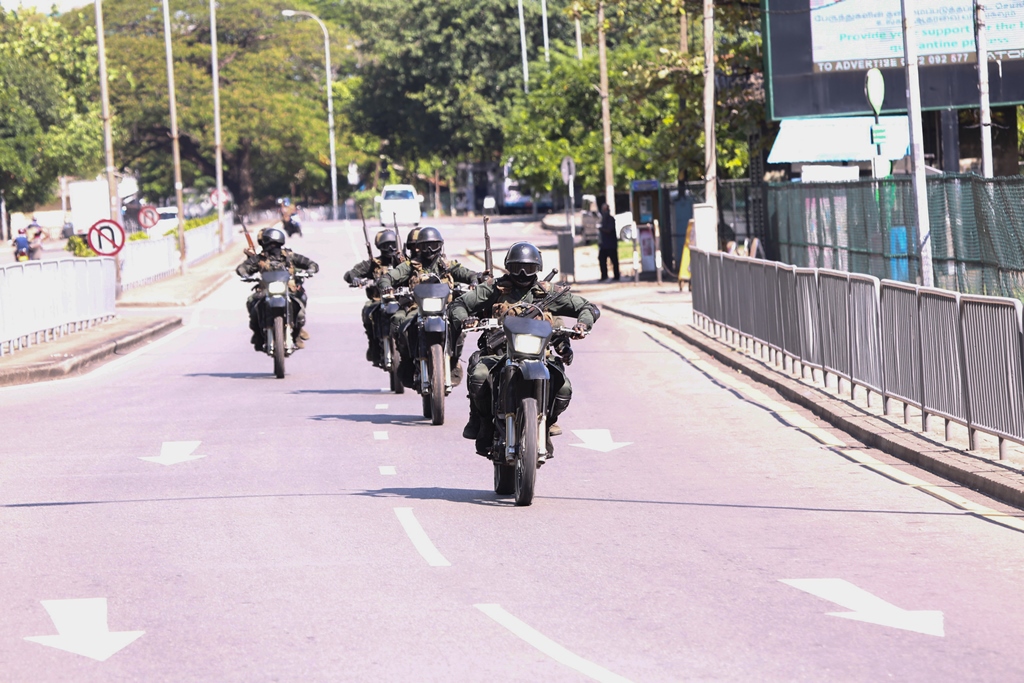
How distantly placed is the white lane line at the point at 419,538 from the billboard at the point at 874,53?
24.0m

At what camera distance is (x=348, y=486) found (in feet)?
39.1

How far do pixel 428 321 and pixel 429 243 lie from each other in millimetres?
1158

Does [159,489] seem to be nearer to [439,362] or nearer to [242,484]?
[242,484]

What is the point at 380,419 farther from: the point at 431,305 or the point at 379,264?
the point at 379,264

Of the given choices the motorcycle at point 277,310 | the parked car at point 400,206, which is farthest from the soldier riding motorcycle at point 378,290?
the parked car at point 400,206

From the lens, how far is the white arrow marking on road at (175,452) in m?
13.6

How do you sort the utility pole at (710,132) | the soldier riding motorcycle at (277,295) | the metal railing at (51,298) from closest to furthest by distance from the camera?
the soldier riding motorcycle at (277,295), the metal railing at (51,298), the utility pole at (710,132)

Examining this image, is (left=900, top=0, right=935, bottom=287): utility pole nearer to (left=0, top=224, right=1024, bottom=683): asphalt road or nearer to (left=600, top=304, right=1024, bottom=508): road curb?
(left=600, top=304, right=1024, bottom=508): road curb

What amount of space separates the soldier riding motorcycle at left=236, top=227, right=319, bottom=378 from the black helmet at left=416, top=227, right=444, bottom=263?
4.18 metres

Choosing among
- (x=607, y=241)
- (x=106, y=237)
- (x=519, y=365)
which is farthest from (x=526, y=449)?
(x=607, y=241)

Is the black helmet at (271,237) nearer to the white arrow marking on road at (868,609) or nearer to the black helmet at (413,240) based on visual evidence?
the black helmet at (413,240)

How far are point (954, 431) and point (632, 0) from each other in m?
29.6

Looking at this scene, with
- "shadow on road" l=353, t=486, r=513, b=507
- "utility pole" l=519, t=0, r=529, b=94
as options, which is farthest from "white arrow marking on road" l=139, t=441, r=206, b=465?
"utility pole" l=519, t=0, r=529, b=94

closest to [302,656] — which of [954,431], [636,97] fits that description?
[954,431]
